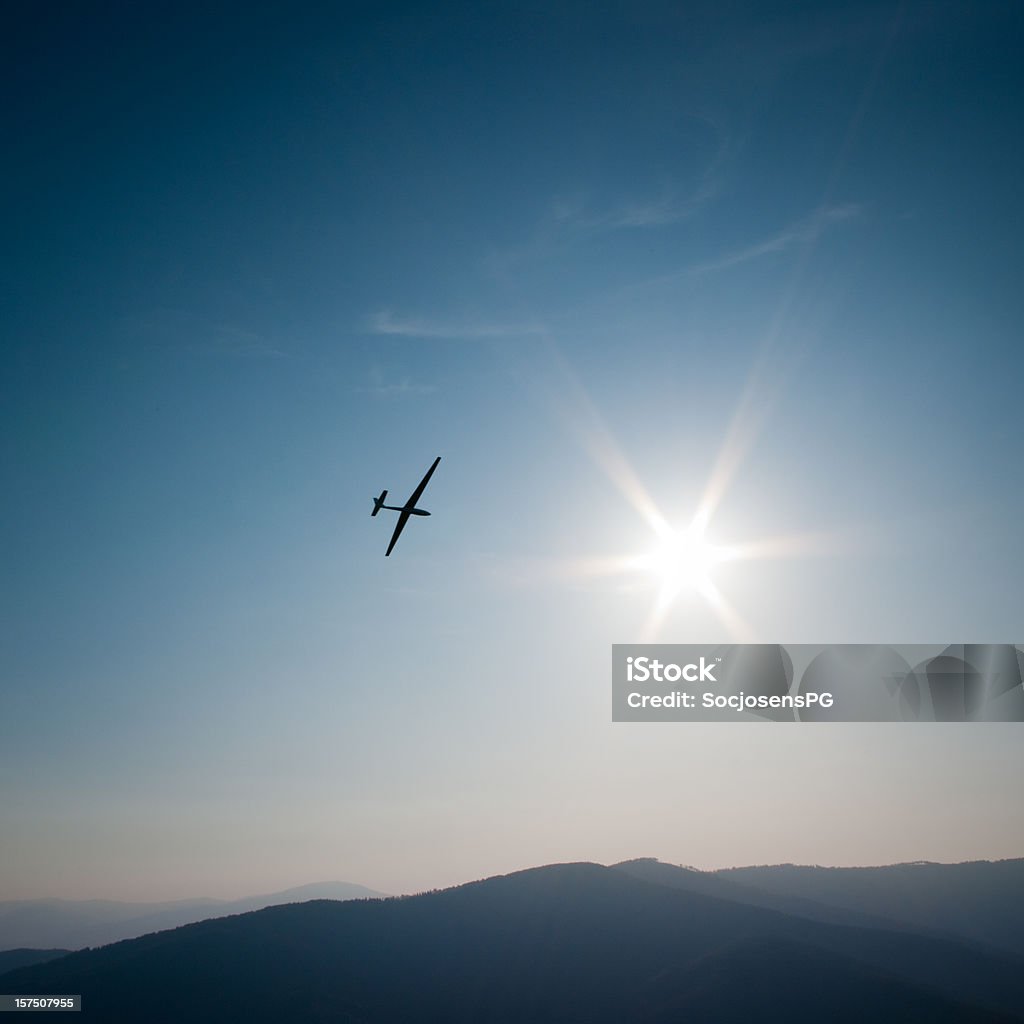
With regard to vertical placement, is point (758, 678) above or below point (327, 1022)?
above

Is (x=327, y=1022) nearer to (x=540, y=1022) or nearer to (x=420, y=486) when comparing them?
(x=540, y=1022)

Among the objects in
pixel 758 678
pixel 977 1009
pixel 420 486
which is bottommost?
pixel 977 1009

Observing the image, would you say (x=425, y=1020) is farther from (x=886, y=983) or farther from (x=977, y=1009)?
(x=977, y=1009)

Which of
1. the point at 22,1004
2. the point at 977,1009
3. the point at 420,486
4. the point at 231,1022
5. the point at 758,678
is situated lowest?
the point at 231,1022

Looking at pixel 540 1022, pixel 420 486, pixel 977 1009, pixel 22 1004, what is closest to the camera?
pixel 420 486

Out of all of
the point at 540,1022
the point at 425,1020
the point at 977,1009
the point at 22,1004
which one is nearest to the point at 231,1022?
the point at 425,1020

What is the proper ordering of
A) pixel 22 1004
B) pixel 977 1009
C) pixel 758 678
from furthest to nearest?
pixel 977 1009, pixel 22 1004, pixel 758 678

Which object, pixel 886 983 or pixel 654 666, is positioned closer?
pixel 654 666

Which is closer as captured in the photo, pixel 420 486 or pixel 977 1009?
pixel 420 486

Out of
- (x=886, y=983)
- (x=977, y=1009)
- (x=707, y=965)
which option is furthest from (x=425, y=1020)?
(x=977, y=1009)
